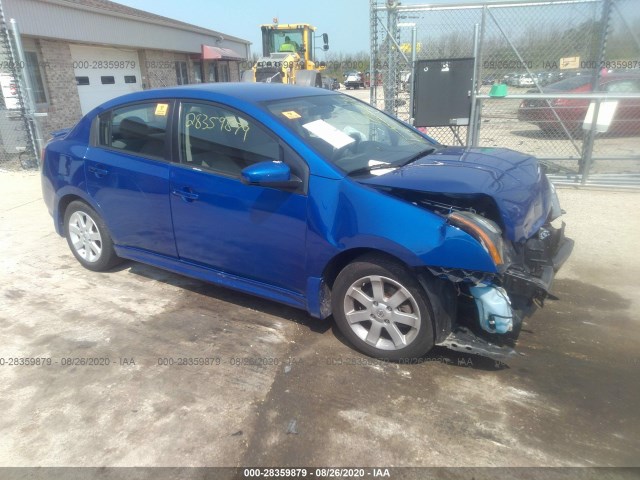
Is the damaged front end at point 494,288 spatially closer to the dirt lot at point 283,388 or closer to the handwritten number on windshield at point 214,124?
the dirt lot at point 283,388

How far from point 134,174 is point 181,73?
1955 centimetres

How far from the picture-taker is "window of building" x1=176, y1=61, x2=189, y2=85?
2089 centimetres

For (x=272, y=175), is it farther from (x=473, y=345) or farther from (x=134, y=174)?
(x=473, y=345)

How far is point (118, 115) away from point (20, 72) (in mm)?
6385

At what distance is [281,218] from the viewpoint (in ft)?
10.4

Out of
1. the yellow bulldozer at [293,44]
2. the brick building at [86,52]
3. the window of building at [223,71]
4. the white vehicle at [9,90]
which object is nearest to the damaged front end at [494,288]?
the white vehicle at [9,90]

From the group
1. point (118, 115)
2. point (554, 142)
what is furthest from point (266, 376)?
point (554, 142)

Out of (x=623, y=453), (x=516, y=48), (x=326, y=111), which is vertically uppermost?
(x=516, y=48)

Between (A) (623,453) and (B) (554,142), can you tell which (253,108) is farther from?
(B) (554,142)

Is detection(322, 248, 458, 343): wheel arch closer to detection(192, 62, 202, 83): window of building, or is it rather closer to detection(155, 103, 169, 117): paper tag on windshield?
detection(155, 103, 169, 117): paper tag on windshield

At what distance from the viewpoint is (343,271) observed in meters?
3.06

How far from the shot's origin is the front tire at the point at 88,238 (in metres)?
4.38

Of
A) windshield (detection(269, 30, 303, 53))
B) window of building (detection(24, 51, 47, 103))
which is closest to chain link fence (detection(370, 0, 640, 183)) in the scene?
window of building (detection(24, 51, 47, 103))

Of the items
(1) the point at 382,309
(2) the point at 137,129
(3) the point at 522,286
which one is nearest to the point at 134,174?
(2) the point at 137,129
